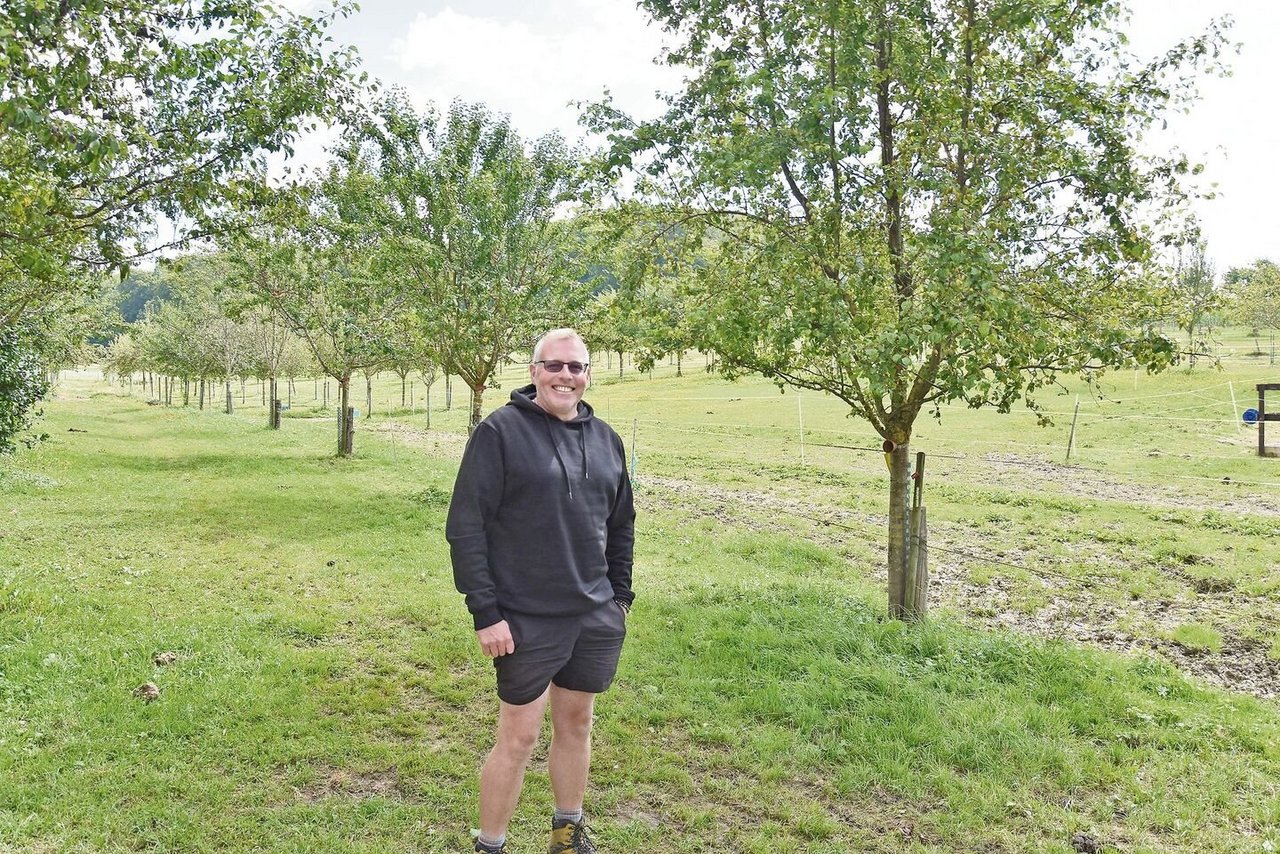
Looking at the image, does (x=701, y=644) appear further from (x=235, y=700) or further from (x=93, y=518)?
(x=93, y=518)

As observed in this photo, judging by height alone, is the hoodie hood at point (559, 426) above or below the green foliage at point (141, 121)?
below

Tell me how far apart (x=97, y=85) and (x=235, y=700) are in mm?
4811

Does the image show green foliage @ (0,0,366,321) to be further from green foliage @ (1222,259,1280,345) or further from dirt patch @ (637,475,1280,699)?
green foliage @ (1222,259,1280,345)

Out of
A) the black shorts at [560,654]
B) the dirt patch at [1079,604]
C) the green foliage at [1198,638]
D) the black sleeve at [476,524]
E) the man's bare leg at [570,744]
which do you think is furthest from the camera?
the green foliage at [1198,638]

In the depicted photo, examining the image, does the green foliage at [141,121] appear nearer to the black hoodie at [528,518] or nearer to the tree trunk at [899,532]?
the black hoodie at [528,518]

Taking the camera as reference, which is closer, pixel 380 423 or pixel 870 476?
pixel 870 476

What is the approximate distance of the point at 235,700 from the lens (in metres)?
5.77

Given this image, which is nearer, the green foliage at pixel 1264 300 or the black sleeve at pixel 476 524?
the black sleeve at pixel 476 524

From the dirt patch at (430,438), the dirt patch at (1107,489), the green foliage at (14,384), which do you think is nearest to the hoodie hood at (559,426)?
the green foliage at (14,384)

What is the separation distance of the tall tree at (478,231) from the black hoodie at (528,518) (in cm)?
1171

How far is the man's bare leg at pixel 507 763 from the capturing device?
3.60 metres

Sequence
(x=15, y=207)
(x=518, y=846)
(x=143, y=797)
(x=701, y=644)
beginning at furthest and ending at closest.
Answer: (x=701, y=644)
(x=15, y=207)
(x=143, y=797)
(x=518, y=846)

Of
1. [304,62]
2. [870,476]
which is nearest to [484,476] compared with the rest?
[304,62]

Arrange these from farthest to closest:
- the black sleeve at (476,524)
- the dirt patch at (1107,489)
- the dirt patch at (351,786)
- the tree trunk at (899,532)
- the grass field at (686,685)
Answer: the dirt patch at (1107,489) < the tree trunk at (899,532) < the dirt patch at (351,786) < the grass field at (686,685) < the black sleeve at (476,524)
